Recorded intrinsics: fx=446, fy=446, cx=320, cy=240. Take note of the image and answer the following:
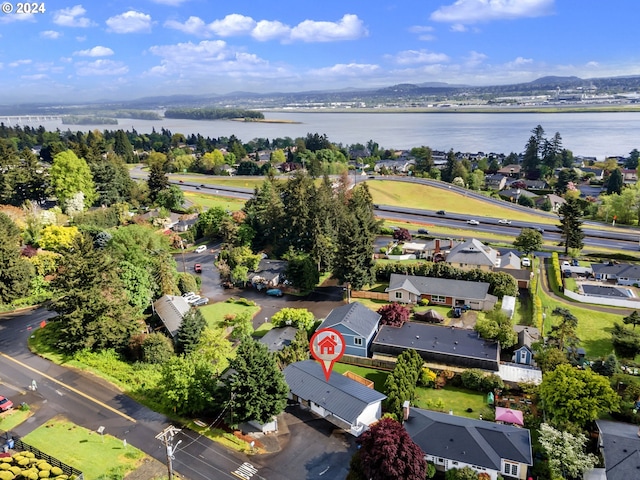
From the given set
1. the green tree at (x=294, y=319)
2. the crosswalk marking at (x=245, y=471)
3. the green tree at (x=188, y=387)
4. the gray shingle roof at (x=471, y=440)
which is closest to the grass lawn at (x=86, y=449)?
the green tree at (x=188, y=387)

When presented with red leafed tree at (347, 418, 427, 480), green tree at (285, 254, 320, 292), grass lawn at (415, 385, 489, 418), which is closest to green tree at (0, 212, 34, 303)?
green tree at (285, 254, 320, 292)

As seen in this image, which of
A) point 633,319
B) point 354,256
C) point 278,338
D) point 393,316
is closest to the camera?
point 278,338

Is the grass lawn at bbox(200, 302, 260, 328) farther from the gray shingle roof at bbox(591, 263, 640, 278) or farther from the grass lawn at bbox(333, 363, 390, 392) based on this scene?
the gray shingle roof at bbox(591, 263, 640, 278)

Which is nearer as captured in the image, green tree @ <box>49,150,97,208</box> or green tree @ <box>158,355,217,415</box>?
green tree @ <box>158,355,217,415</box>

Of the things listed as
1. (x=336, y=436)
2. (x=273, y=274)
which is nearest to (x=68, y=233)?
(x=273, y=274)

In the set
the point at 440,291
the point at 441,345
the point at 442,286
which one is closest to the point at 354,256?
the point at 440,291

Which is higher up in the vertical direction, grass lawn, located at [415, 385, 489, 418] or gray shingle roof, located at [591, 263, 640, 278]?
gray shingle roof, located at [591, 263, 640, 278]

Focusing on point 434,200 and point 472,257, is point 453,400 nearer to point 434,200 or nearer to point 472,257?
point 472,257
